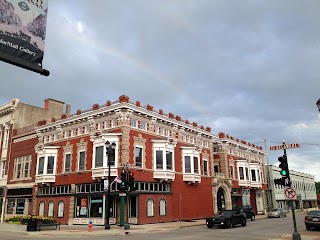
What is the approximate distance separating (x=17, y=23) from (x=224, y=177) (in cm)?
4429

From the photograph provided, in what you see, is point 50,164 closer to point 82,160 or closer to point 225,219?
point 82,160

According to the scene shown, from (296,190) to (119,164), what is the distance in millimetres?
63275

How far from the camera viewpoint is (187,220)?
1467 inches

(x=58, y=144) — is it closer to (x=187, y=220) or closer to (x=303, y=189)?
(x=187, y=220)

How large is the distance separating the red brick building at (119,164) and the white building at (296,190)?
19720mm

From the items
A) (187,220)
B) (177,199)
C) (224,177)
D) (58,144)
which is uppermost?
(58,144)

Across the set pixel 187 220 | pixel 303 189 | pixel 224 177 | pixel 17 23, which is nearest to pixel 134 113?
pixel 187 220

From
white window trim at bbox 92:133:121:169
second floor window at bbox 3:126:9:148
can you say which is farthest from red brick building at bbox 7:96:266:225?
second floor window at bbox 3:126:9:148

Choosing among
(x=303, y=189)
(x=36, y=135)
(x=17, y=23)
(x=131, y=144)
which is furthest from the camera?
(x=303, y=189)

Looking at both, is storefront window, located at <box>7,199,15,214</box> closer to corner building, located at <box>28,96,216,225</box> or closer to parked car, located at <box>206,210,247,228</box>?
corner building, located at <box>28,96,216,225</box>

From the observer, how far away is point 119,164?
102 ft

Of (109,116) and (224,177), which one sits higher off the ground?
(109,116)

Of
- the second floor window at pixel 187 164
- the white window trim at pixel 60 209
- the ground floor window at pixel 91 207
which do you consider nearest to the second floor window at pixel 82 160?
the ground floor window at pixel 91 207

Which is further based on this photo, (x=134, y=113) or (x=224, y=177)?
(x=224, y=177)
